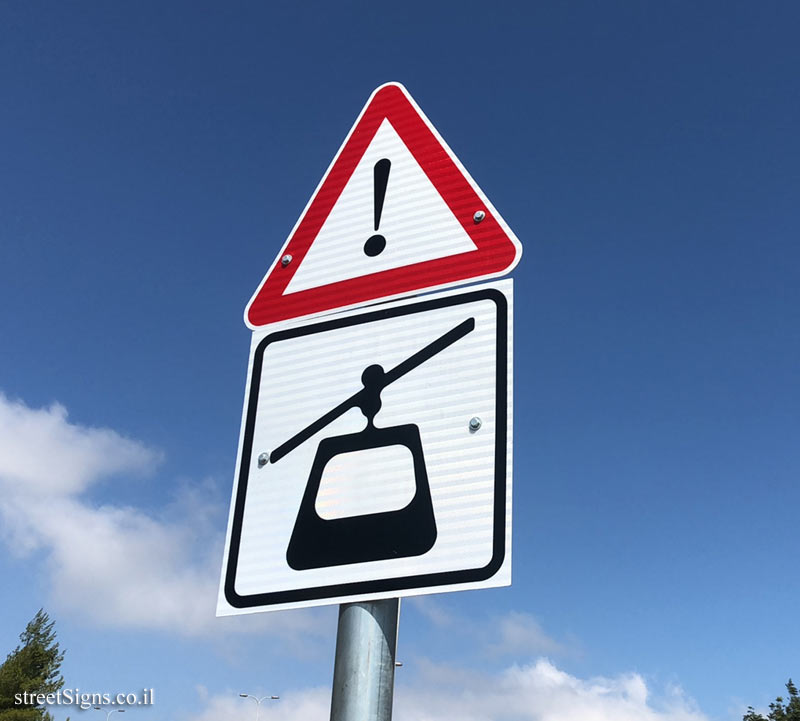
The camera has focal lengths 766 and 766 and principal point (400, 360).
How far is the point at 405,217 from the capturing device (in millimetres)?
1956

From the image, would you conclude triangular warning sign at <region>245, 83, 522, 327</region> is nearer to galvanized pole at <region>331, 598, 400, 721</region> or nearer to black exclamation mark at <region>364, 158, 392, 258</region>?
black exclamation mark at <region>364, 158, 392, 258</region>

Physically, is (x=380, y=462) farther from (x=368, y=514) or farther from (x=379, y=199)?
(x=379, y=199)

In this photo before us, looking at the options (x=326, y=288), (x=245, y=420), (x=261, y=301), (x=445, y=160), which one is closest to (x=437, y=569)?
(x=245, y=420)

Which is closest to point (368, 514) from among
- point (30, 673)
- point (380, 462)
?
point (380, 462)

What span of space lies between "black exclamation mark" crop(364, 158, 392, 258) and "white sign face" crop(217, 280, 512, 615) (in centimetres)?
23

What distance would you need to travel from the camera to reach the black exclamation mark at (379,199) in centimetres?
193

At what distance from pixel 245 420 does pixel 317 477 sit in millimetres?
289

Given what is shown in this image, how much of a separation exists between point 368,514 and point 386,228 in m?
0.79

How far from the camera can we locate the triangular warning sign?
1.81 metres

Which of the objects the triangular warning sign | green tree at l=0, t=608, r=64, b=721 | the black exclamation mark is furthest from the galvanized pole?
green tree at l=0, t=608, r=64, b=721

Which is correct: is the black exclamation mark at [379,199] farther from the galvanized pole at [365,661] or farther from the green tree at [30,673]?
the green tree at [30,673]

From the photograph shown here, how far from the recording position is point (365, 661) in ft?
4.36

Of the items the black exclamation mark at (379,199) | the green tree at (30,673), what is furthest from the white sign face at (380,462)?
the green tree at (30,673)

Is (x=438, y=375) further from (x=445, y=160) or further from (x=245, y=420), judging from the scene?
(x=445, y=160)
